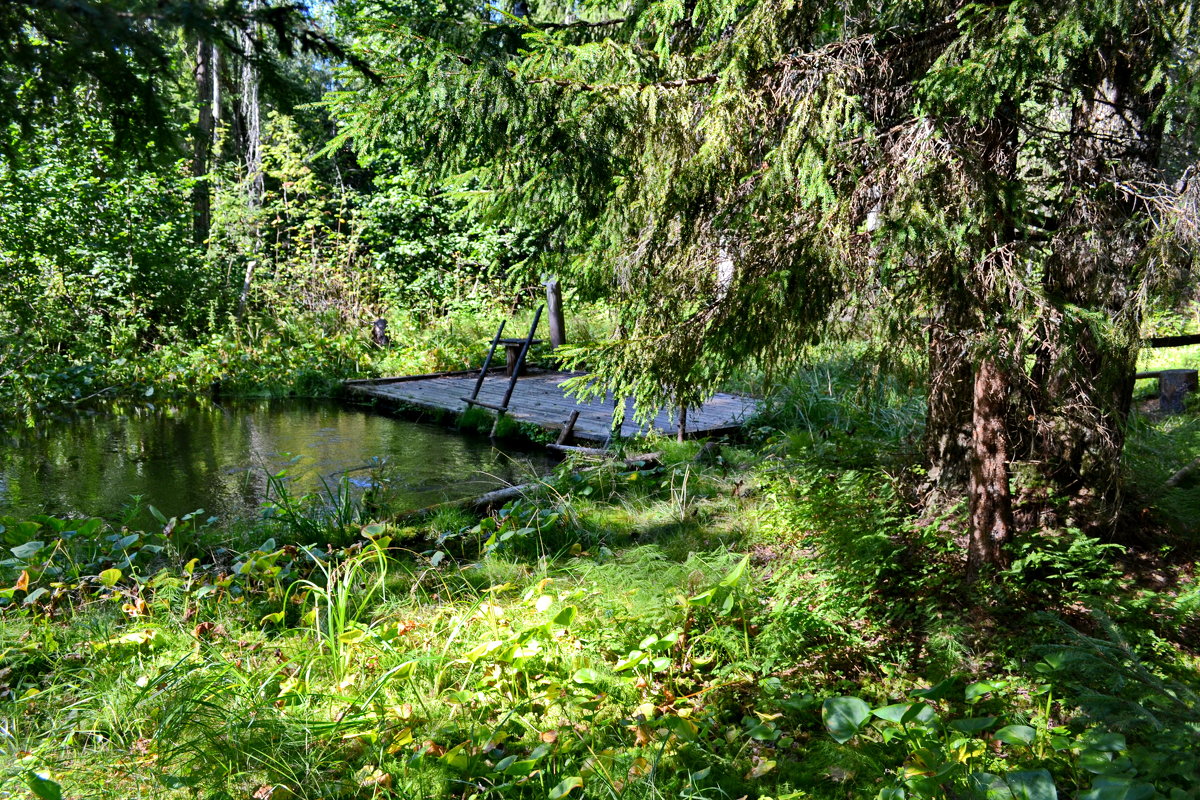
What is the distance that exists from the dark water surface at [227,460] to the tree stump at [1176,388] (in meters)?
5.53

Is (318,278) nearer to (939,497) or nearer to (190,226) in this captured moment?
(190,226)

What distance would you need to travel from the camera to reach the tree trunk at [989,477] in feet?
10.6

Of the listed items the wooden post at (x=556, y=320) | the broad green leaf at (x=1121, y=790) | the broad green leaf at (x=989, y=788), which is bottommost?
the broad green leaf at (x=989, y=788)

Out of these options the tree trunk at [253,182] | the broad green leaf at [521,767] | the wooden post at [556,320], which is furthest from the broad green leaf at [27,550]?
the wooden post at [556,320]

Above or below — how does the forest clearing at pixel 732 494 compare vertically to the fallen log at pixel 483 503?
above

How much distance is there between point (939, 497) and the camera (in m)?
3.80

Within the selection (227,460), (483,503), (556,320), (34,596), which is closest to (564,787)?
(34,596)

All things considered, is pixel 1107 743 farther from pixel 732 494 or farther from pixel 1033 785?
pixel 732 494

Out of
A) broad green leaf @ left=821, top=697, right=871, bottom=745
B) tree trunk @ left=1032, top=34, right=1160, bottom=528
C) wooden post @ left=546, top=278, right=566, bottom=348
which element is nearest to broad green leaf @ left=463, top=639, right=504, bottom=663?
broad green leaf @ left=821, top=697, right=871, bottom=745

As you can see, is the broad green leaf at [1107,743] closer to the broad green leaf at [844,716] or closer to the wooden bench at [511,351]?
the broad green leaf at [844,716]

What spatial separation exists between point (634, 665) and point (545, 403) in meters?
7.22

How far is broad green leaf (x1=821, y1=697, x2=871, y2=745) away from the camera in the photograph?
2.05m

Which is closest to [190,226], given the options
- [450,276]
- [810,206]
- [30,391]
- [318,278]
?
[318,278]

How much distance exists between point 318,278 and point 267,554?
1232 centimetres
